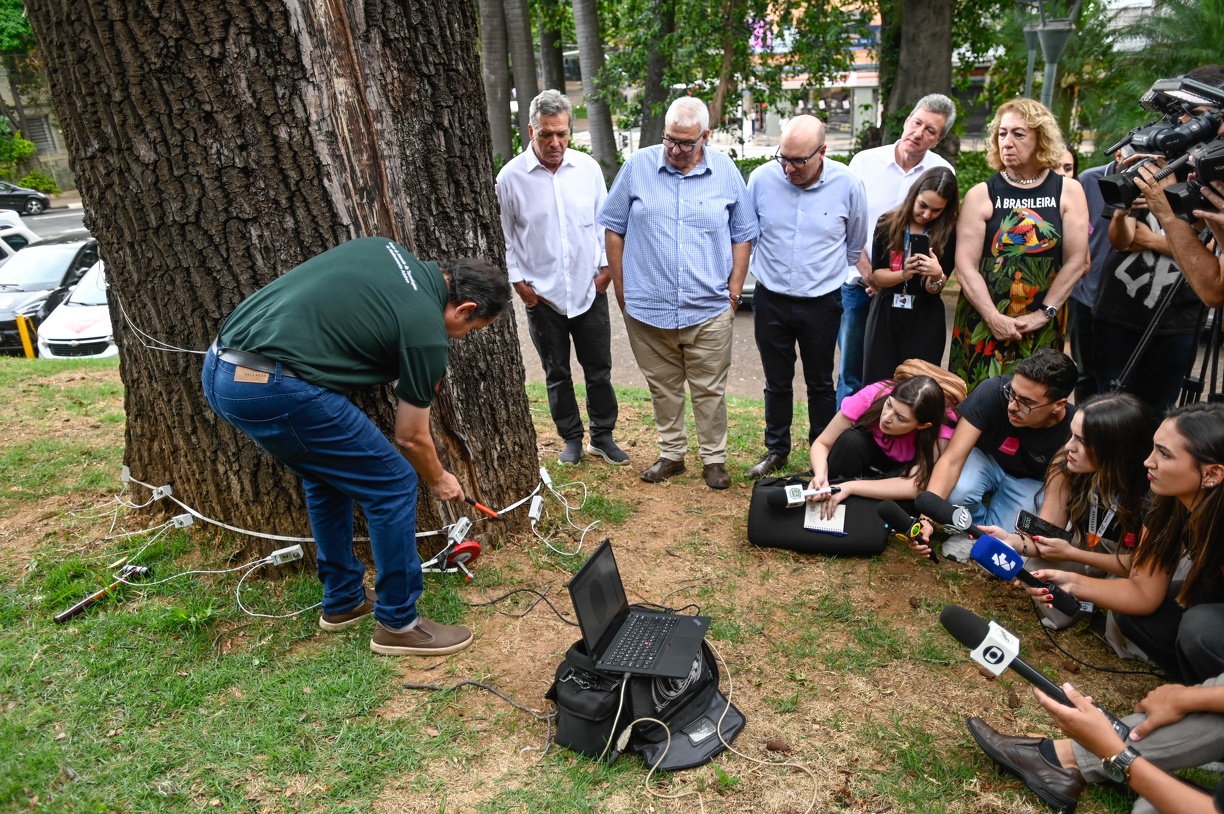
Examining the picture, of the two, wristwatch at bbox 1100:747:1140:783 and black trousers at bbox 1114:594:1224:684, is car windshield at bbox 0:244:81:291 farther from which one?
wristwatch at bbox 1100:747:1140:783

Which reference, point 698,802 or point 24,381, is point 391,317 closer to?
point 698,802

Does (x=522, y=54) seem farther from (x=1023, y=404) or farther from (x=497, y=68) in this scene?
(x=1023, y=404)

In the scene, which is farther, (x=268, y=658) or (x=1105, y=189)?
(x=1105, y=189)

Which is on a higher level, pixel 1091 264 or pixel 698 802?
pixel 1091 264

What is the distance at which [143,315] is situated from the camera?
153 inches

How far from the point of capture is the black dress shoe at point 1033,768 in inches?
113

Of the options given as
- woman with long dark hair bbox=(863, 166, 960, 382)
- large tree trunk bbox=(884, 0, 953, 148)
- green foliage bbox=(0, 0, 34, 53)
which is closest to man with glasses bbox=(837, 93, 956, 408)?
woman with long dark hair bbox=(863, 166, 960, 382)

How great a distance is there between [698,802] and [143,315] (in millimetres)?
2980

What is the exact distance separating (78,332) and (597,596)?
33.2 feet

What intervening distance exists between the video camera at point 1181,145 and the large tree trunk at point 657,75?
11.8 meters

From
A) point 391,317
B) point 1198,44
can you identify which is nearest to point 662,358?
point 391,317

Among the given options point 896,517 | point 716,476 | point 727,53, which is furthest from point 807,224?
point 727,53

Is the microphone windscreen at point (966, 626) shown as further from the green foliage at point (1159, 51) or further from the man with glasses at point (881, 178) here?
the green foliage at point (1159, 51)

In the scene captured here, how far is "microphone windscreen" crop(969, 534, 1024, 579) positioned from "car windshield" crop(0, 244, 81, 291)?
43.3 feet
